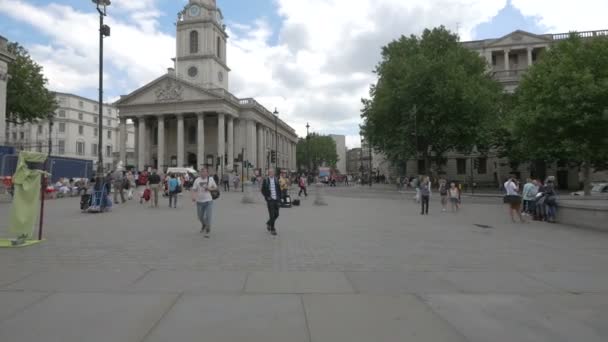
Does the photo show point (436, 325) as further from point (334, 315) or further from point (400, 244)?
point (400, 244)

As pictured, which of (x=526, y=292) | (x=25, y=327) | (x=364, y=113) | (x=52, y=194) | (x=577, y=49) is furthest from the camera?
(x=364, y=113)

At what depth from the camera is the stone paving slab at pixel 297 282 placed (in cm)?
518

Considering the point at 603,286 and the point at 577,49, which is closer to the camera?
the point at 603,286

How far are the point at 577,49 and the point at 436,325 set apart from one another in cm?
3375

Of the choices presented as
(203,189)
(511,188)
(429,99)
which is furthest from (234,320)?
(429,99)

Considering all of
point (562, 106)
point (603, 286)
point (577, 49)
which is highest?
point (577, 49)

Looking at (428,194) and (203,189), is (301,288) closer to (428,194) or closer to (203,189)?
(203,189)

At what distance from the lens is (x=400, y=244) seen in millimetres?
9055

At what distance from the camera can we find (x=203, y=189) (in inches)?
401

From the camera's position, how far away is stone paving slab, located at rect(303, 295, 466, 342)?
3713mm

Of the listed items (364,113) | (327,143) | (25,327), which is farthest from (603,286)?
(327,143)

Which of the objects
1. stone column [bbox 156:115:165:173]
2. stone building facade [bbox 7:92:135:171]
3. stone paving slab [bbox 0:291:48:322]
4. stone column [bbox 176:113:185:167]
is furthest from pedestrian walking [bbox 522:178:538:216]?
stone building facade [bbox 7:92:135:171]

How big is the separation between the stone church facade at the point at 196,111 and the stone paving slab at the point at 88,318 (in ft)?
180

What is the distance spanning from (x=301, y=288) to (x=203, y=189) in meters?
5.66
